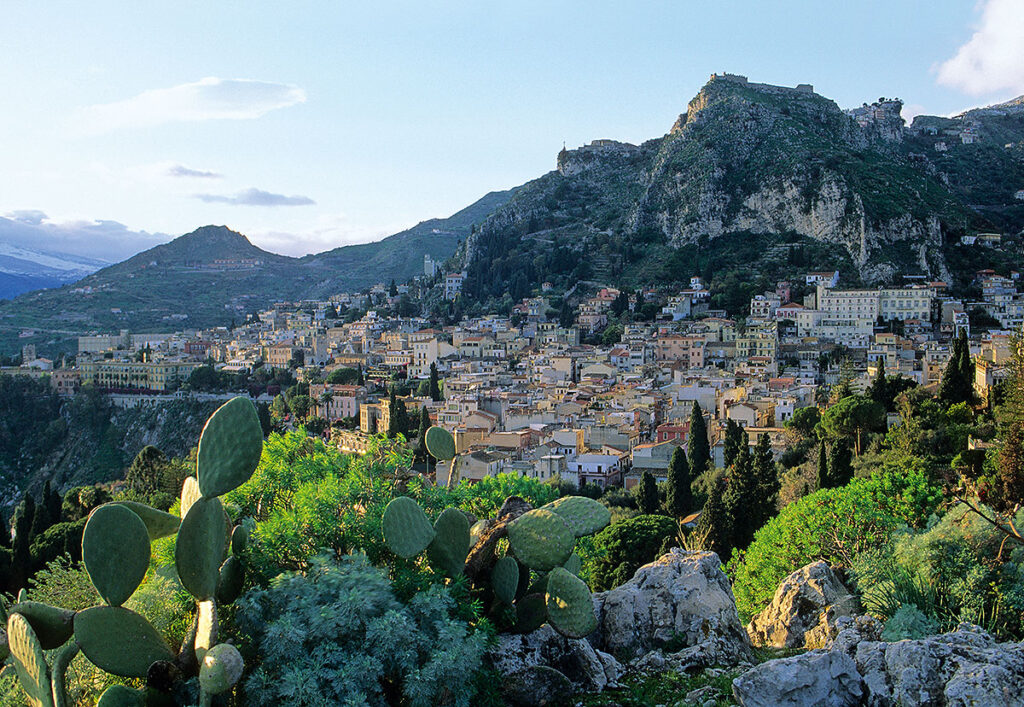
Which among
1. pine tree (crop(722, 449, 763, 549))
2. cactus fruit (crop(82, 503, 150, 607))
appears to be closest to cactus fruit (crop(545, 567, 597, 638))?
cactus fruit (crop(82, 503, 150, 607))

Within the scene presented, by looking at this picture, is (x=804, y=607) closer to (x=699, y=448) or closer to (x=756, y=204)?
(x=699, y=448)

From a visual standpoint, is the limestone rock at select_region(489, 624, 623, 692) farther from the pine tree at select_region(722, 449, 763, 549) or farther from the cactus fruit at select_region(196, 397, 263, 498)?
the pine tree at select_region(722, 449, 763, 549)

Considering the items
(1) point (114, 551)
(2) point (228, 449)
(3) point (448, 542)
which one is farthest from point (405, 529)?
(1) point (114, 551)

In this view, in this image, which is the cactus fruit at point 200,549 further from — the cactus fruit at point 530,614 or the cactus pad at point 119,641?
the cactus fruit at point 530,614

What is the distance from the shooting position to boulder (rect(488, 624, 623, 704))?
775 cm

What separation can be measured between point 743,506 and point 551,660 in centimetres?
1243

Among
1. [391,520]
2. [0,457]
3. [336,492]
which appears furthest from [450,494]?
[0,457]

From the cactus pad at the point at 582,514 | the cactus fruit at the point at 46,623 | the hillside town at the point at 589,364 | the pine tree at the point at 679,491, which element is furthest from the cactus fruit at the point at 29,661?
the pine tree at the point at 679,491

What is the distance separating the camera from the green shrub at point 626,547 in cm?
1895

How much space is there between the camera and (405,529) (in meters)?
7.57

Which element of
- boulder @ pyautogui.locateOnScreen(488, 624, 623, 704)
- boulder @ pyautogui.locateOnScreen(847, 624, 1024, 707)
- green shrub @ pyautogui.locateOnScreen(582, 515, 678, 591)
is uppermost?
boulder @ pyautogui.locateOnScreen(847, 624, 1024, 707)

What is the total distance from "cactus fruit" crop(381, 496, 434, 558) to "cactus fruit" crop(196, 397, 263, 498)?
1.33 m

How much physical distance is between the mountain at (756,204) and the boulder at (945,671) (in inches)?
2305

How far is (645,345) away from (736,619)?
45.5 meters
